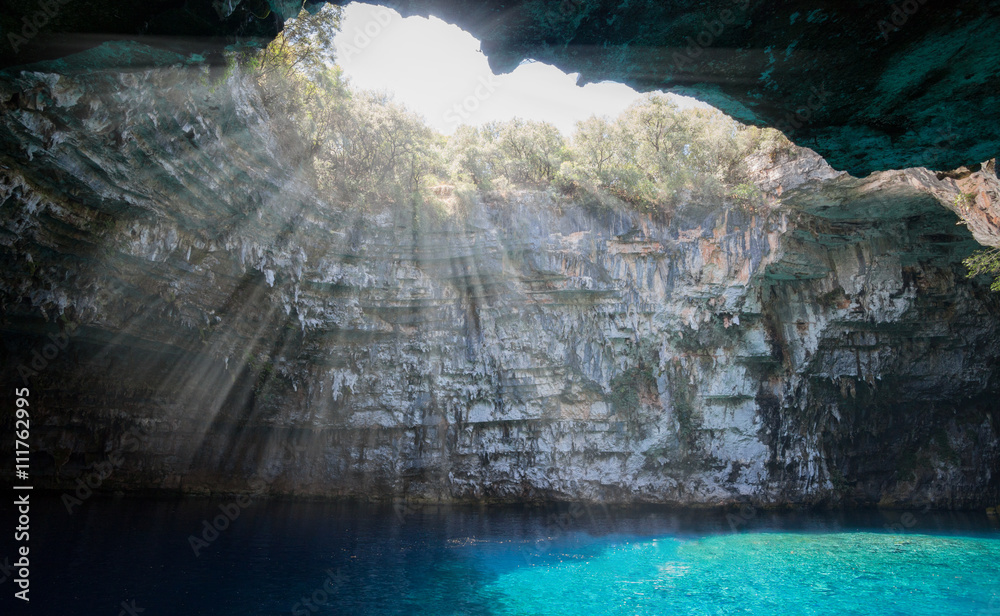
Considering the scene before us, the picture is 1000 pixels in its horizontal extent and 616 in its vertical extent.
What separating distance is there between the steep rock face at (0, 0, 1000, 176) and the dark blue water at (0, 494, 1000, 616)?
389 inches

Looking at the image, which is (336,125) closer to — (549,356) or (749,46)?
(549,356)

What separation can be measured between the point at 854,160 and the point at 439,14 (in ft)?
14.6

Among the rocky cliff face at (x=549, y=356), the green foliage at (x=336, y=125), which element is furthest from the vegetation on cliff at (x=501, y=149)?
the rocky cliff face at (x=549, y=356)

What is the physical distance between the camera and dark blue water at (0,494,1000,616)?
10477mm

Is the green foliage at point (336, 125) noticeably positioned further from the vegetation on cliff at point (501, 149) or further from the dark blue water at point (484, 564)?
the dark blue water at point (484, 564)

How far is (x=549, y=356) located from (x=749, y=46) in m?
19.0

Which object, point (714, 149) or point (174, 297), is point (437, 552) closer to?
point (174, 297)

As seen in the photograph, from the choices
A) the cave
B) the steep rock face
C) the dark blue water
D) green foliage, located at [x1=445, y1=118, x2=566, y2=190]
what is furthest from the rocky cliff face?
the steep rock face

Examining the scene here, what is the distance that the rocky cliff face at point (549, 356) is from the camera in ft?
60.0

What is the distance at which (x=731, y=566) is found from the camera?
47.0 feet

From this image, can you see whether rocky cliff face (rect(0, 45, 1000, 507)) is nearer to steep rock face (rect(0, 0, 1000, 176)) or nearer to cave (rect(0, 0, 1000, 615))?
cave (rect(0, 0, 1000, 615))

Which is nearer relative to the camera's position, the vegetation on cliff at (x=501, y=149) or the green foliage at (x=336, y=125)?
the green foliage at (x=336, y=125)

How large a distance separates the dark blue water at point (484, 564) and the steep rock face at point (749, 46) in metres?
9.87

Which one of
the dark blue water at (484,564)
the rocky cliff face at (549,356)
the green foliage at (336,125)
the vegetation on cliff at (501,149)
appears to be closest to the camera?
the dark blue water at (484,564)
